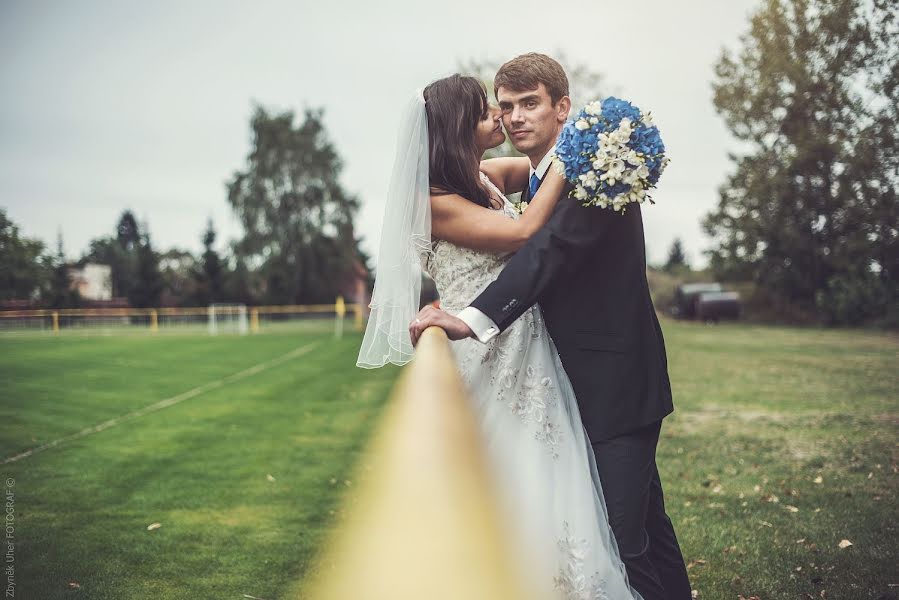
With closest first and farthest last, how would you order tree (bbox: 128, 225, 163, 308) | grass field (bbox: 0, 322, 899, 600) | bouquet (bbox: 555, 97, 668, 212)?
1. bouquet (bbox: 555, 97, 668, 212)
2. grass field (bbox: 0, 322, 899, 600)
3. tree (bbox: 128, 225, 163, 308)

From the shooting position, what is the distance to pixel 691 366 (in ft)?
62.0

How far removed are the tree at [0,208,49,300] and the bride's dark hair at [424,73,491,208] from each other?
658 inches

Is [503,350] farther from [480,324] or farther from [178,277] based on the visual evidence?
[178,277]

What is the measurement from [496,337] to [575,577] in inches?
38.8

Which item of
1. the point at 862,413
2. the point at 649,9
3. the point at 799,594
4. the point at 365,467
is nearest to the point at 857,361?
Answer: the point at 862,413

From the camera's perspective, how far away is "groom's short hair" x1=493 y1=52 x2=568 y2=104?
3.36 m

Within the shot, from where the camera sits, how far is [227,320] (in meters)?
43.7

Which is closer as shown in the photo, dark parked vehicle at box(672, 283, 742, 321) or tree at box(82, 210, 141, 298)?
dark parked vehicle at box(672, 283, 742, 321)

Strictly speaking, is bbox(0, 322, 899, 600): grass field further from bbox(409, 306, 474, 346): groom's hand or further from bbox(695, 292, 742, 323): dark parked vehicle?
bbox(695, 292, 742, 323): dark parked vehicle

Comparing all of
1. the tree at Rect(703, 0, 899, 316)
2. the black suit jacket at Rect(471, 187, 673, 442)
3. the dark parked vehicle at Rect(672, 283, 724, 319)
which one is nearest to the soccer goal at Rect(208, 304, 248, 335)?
the dark parked vehicle at Rect(672, 283, 724, 319)

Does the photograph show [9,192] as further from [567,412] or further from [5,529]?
[567,412]

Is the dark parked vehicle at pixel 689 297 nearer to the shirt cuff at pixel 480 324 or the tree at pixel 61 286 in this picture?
the tree at pixel 61 286

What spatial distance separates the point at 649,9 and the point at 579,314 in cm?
889

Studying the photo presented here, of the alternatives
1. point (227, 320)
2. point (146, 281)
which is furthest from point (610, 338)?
point (146, 281)
